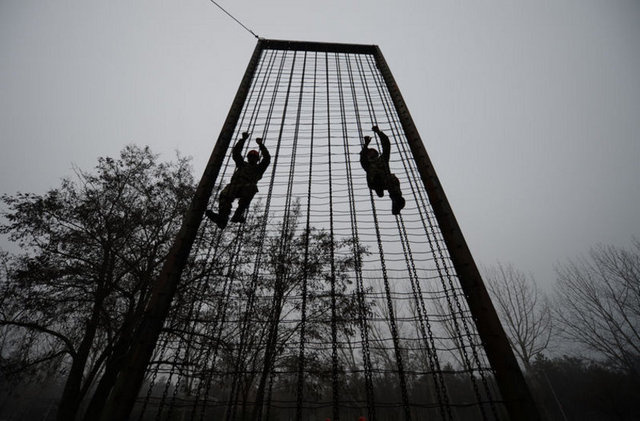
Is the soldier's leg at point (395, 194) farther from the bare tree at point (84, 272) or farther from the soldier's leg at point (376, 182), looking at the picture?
the bare tree at point (84, 272)

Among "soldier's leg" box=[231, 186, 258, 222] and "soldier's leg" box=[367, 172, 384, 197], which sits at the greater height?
"soldier's leg" box=[367, 172, 384, 197]

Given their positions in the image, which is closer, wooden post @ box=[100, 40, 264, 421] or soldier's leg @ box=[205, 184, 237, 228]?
wooden post @ box=[100, 40, 264, 421]

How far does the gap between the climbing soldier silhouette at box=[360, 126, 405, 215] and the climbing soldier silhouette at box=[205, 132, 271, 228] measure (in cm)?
165

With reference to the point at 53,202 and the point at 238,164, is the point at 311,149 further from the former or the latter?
the point at 53,202

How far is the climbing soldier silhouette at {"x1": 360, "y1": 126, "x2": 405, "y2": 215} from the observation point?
4024 mm

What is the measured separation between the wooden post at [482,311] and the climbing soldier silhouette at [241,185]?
96.2 inches

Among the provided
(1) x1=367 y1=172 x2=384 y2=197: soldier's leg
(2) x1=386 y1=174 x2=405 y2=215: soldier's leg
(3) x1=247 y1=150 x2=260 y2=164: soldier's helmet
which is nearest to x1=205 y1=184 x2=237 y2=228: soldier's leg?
(3) x1=247 y1=150 x2=260 y2=164: soldier's helmet

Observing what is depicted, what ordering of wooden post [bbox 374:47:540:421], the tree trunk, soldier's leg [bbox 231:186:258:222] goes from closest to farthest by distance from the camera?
wooden post [bbox 374:47:540:421], soldier's leg [bbox 231:186:258:222], the tree trunk

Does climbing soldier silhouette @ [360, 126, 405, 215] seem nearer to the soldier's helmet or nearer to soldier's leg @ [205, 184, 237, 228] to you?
the soldier's helmet

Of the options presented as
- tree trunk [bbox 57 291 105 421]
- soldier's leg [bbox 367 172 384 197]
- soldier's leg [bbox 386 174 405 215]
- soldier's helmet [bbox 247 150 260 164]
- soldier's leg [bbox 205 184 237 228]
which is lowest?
tree trunk [bbox 57 291 105 421]

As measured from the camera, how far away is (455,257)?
3.03 meters

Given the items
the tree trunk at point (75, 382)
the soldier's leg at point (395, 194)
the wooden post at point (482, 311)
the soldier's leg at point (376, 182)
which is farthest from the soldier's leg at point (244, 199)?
the tree trunk at point (75, 382)

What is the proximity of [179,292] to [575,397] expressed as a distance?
25164 millimetres

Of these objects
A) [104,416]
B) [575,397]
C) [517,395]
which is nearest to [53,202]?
[104,416]
